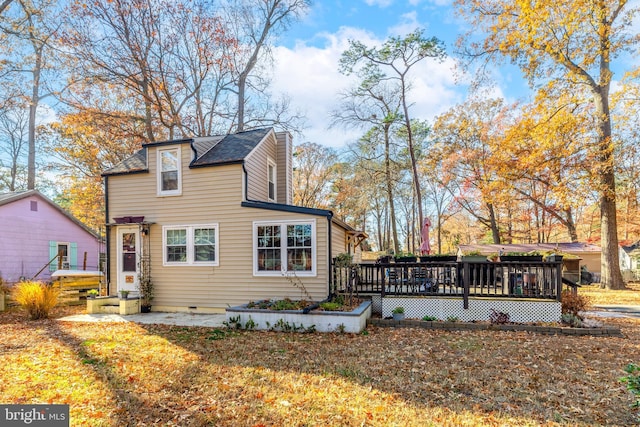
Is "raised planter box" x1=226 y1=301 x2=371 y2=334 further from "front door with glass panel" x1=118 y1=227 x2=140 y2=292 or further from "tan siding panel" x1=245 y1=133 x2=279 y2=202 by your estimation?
"front door with glass panel" x1=118 y1=227 x2=140 y2=292

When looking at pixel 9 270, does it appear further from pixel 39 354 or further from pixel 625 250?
pixel 625 250

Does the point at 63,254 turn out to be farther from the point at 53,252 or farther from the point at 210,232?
the point at 210,232

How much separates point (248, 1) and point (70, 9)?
800cm

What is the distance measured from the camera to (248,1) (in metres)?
17.4

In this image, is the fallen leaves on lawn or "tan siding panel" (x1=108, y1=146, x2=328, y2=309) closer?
the fallen leaves on lawn

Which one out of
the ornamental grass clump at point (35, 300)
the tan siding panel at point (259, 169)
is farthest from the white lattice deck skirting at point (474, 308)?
the ornamental grass clump at point (35, 300)

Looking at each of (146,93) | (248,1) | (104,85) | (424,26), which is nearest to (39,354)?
(146,93)

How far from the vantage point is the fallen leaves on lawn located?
11.2ft

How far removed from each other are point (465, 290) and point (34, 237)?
16.8 m

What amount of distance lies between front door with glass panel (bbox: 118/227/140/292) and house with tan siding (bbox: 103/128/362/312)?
1.2 inches

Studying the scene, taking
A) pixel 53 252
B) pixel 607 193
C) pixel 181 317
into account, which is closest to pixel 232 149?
pixel 181 317

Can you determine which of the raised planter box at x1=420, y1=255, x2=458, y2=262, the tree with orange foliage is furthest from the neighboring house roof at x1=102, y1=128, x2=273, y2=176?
the tree with orange foliage

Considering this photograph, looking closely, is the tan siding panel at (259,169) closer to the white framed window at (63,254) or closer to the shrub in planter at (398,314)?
the shrub in planter at (398,314)

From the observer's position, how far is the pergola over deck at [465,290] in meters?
7.33
